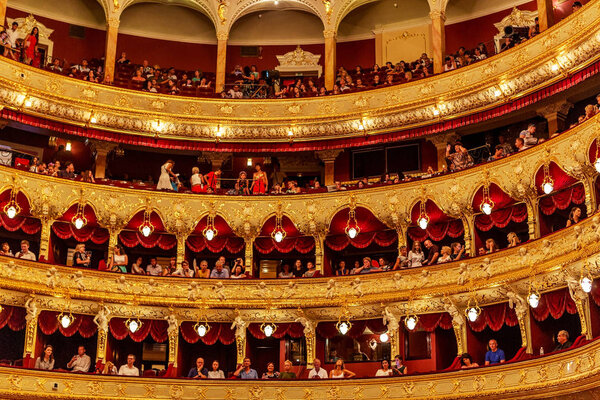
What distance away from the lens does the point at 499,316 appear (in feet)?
73.0

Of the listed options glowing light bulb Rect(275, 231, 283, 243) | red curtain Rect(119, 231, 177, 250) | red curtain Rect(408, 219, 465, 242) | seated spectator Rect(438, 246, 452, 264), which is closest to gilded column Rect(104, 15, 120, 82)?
red curtain Rect(119, 231, 177, 250)

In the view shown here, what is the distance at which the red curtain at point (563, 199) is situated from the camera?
70.9 feet

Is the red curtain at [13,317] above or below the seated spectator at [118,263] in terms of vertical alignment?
below

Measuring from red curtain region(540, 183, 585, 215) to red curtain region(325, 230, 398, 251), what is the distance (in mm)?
4582

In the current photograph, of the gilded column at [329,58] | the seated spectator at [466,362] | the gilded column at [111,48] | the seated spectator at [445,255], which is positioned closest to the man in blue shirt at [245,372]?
the seated spectator at [466,362]

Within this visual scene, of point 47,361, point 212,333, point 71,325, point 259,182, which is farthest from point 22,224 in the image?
point 259,182

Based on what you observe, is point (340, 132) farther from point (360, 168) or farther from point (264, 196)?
point (264, 196)

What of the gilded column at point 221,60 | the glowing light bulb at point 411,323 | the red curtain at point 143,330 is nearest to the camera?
the glowing light bulb at point 411,323

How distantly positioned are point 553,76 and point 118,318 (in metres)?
13.2

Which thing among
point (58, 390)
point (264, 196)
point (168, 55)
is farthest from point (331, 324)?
point (168, 55)

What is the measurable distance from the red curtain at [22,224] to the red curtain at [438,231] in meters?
10.4

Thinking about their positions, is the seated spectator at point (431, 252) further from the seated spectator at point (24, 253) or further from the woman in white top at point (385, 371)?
the seated spectator at point (24, 253)

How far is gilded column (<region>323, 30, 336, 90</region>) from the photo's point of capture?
1139 inches

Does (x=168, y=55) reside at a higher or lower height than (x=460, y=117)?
higher
